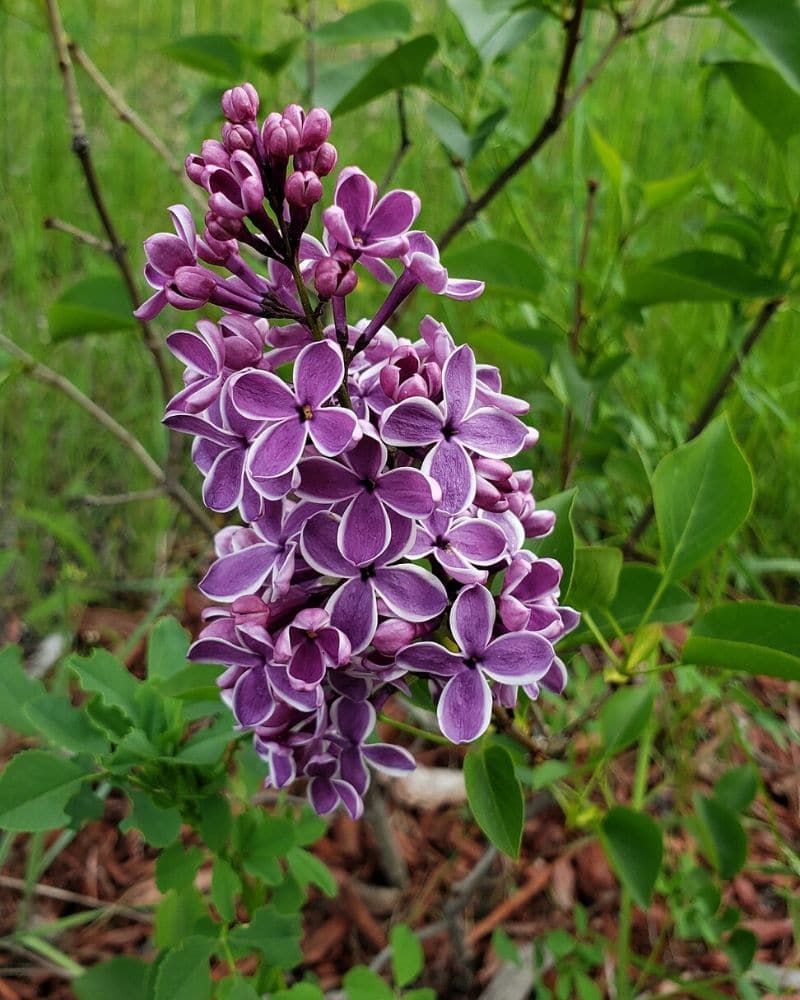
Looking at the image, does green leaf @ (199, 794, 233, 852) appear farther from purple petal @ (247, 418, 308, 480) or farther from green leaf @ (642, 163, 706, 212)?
green leaf @ (642, 163, 706, 212)

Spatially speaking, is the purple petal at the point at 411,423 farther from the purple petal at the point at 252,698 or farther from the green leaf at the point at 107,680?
the green leaf at the point at 107,680

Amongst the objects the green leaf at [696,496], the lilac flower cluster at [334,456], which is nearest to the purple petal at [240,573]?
the lilac flower cluster at [334,456]

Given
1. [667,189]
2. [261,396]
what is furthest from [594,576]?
[667,189]

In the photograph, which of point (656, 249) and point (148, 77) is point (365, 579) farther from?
point (148, 77)

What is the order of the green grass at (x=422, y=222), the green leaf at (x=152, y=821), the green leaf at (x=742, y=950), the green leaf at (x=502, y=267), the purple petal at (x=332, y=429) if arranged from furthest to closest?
the green grass at (x=422, y=222)
the green leaf at (x=742, y=950)
the green leaf at (x=502, y=267)
the green leaf at (x=152, y=821)
the purple petal at (x=332, y=429)

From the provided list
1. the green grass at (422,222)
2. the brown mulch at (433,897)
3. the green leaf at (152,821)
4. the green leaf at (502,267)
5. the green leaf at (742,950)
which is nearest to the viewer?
the green leaf at (152,821)

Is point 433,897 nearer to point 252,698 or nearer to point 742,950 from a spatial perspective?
point 742,950
